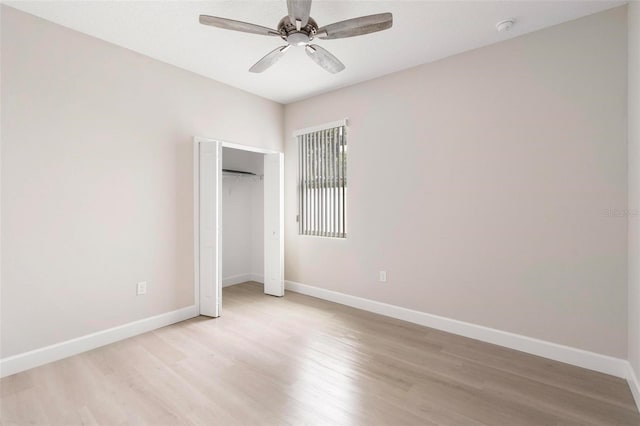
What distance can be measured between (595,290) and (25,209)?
4657 mm

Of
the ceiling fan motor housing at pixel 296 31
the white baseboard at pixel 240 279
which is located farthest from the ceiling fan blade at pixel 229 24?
the white baseboard at pixel 240 279

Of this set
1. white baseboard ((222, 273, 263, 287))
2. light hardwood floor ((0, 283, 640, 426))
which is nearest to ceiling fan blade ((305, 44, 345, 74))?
light hardwood floor ((0, 283, 640, 426))

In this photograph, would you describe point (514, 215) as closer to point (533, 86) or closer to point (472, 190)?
point (472, 190)

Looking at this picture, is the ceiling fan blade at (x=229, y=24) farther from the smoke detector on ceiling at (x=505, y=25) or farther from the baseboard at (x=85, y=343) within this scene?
the baseboard at (x=85, y=343)

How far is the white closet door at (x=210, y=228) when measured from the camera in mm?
3443

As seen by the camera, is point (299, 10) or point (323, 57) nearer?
point (299, 10)

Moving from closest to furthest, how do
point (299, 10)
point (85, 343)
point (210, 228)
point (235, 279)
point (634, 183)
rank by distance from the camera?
point (299, 10) → point (634, 183) → point (85, 343) → point (210, 228) → point (235, 279)

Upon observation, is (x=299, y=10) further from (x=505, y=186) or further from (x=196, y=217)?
(x=196, y=217)

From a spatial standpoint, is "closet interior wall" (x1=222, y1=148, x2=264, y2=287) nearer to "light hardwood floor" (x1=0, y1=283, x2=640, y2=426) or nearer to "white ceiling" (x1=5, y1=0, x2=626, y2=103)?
"white ceiling" (x1=5, y1=0, x2=626, y2=103)

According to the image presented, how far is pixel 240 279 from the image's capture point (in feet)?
16.6

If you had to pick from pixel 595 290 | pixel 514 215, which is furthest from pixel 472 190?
pixel 595 290

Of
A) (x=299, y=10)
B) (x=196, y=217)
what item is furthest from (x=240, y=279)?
(x=299, y=10)

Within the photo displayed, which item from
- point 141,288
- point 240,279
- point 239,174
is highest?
point 239,174

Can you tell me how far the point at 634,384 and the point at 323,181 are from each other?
3453 mm
